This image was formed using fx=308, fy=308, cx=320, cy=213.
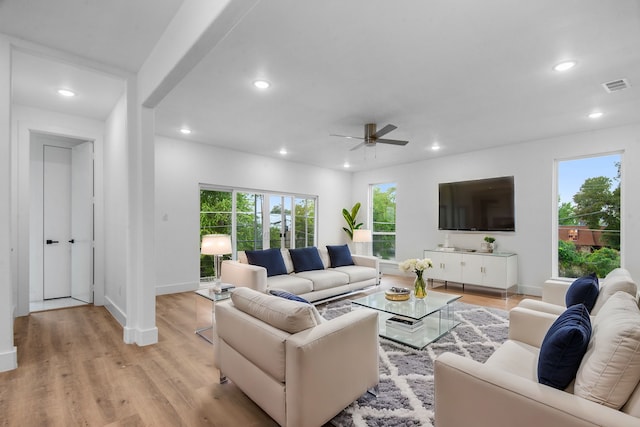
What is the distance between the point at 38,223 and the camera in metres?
4.50

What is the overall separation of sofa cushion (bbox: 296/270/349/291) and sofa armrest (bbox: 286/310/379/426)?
226 cm

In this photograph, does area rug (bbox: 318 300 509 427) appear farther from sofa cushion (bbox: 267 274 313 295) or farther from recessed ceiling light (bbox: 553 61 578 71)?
recessed ceiling light (bbox: 553 61 578 71)

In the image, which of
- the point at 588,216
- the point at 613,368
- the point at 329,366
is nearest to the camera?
the point at 613,368

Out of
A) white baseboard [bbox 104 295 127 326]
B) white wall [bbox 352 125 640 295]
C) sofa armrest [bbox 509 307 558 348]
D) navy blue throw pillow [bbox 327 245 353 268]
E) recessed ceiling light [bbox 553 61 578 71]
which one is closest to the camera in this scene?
sofa armrest [bbox 509 307 558 348]

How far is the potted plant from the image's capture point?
5.42 m

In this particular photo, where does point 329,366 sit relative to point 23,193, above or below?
below

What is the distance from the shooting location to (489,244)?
5.43 meters

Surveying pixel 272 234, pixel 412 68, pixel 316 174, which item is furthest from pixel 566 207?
pixel 272 234

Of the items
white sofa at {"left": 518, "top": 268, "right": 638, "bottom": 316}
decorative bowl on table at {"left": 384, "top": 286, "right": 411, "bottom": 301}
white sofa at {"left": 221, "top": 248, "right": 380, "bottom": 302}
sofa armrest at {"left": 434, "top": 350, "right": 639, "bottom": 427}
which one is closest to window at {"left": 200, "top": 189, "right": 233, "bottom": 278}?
white sofa at {"left": 221, "top": 248, "right": 380, "bottom": 302}

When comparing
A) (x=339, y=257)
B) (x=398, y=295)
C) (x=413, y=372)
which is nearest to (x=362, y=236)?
(x=339, y=257)

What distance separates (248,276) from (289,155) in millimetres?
3185

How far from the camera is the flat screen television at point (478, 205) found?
536 cm

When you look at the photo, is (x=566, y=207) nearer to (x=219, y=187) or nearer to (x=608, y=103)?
(x=608, y=103)

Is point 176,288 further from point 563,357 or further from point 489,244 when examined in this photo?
point 489,244
